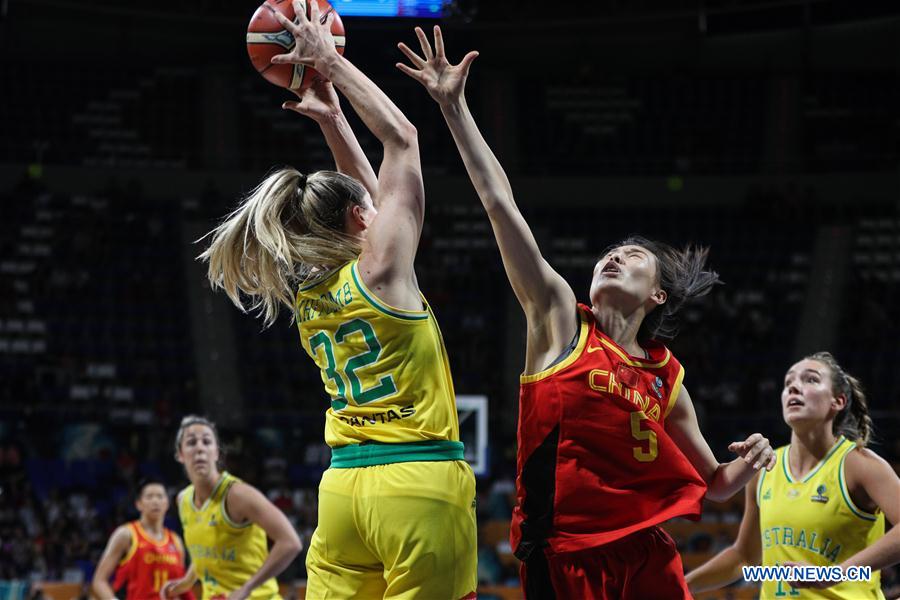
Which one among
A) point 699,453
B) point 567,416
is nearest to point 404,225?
point 567,416

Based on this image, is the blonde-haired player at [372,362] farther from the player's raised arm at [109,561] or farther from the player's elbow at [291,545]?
the player's raised arm at [109,561]

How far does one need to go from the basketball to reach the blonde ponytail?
0.64 m

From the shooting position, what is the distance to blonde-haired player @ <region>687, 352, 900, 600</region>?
4.18 m

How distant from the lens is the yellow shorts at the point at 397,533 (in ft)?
8.77

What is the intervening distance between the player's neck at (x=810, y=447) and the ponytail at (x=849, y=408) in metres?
0.07

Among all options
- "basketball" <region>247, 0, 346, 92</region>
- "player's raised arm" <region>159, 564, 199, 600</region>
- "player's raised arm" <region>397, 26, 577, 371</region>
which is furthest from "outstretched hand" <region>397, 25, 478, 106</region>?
"player's raised arm" <region>159, 564, 199, 600</region>

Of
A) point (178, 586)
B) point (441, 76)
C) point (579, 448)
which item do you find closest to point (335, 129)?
point (441, 76)

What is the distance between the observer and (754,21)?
1823 centimetres

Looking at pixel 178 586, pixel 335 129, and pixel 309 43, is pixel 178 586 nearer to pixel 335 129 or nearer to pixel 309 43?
pixel 335 129

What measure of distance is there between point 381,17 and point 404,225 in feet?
42.3

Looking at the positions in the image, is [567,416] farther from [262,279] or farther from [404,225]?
[262,279]

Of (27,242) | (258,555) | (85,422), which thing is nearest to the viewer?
(258,555)

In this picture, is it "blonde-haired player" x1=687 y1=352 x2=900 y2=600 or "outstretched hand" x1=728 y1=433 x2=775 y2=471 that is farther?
"blonde-haired player" x1=687 y1=352 x2=900 y2=600

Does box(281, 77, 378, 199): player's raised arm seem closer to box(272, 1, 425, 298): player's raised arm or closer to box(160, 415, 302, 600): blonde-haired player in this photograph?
box(272, 1, 425, 298): player's raised arm
